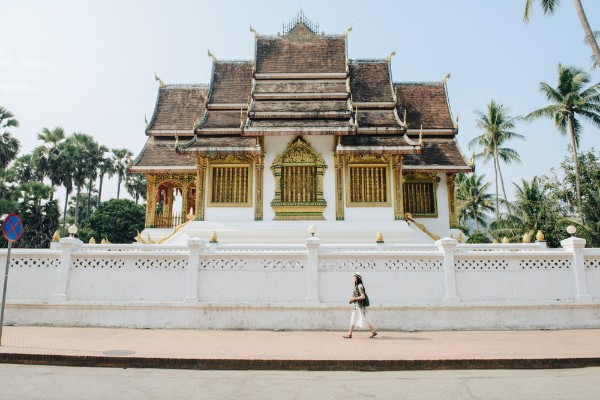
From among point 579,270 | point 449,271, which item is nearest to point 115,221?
point 449,271

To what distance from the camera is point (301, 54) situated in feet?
61.1

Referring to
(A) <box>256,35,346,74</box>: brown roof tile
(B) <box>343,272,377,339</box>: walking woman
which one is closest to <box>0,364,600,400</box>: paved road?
(B) <box>343,272,377,339</box>: walking woman

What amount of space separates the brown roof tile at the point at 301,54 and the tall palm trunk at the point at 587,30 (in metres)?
8.29

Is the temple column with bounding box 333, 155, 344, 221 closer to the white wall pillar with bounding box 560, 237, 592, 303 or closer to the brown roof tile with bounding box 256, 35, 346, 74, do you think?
the brown roof tile with bounding box 256, 35, 346, 74

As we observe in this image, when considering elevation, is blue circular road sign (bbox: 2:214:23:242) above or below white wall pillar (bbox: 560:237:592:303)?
above

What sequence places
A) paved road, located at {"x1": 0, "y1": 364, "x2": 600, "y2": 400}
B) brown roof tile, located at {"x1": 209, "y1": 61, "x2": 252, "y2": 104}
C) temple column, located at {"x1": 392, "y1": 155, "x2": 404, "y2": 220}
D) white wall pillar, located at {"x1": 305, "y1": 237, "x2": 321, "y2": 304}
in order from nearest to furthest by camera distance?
paved road, located at {"x1": 0, "y1": 364, "x2": 600, "y2": 400} → white wall pillar, located at {"x1": 305, "y1": 237, "x2": 321, "y2": 304} → temple column, located at {"x1": 392, "y1": 155, "x2": 404, "y2": 220} → brown roof tile, located at {"x1": 209, "y1": 61, "x2": 252, "y2": 104}

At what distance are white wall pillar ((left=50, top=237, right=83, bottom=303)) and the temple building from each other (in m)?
6.02

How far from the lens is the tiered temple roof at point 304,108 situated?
15.3 metres

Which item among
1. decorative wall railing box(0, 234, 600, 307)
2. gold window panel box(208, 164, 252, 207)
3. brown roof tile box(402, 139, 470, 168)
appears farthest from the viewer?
brown roof tile box(402, 139, 470, 168)

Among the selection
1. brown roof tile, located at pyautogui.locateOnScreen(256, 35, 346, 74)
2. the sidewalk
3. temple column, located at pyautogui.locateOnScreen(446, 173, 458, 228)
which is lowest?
the sidewalk

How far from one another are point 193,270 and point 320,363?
4059mm

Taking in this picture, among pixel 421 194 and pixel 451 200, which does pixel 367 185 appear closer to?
pixel 421 194

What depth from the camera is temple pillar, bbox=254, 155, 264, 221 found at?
49.9 ft

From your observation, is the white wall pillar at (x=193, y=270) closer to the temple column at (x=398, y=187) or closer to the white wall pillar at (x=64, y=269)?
the white wall pillar at (x=64, y=269)
